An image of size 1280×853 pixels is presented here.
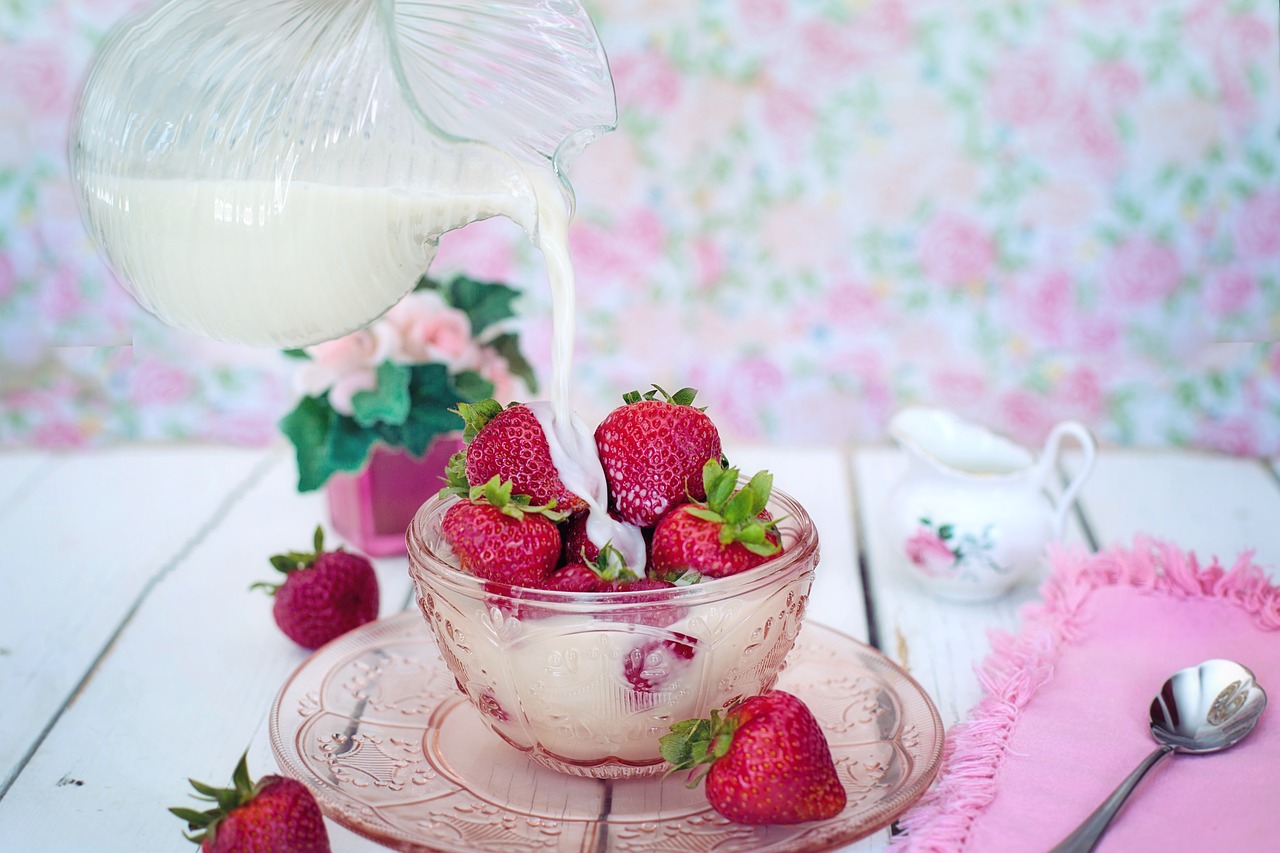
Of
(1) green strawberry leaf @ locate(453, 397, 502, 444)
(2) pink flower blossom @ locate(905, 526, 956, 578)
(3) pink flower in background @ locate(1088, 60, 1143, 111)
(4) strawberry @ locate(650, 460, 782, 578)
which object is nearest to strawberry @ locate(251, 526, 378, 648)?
(1) green strawberry leaf @ locate(453, 397, 502, 444)

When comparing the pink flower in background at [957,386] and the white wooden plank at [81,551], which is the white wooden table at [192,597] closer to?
the white wooden plank at [81,551]

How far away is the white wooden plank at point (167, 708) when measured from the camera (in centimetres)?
89

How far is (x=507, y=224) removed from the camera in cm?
199

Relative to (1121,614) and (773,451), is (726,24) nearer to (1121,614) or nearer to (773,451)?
(773,451)

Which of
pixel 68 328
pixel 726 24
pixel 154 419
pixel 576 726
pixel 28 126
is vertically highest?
pixel 726 24

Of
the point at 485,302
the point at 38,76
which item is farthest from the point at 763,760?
the point at 38,76

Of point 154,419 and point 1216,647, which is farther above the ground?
point 1216,647

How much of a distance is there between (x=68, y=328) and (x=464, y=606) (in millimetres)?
1421

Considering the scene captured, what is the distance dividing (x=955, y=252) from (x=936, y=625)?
85 centimetres

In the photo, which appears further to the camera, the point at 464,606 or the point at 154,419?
the point at 154,419

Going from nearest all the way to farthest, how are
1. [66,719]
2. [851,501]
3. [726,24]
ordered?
[66,719], [851,501], [726,24]

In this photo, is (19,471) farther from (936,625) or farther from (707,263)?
(936,625)

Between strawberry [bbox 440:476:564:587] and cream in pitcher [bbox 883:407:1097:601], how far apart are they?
0.55 metres

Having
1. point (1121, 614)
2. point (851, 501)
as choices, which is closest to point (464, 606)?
point (1121, 614)
